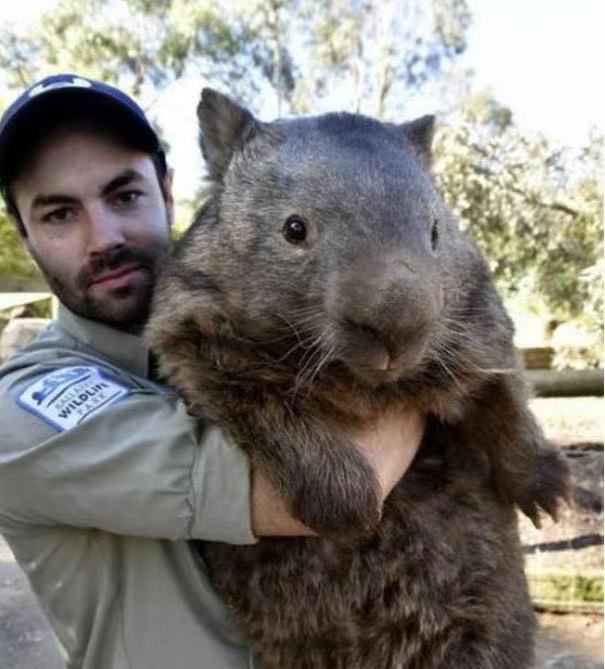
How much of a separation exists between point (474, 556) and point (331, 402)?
1.54 feet

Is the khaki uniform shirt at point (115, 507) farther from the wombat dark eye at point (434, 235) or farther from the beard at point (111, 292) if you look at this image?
the wombat dark eye at point (434, 235)

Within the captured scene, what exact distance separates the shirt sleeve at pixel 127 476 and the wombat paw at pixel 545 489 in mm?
689

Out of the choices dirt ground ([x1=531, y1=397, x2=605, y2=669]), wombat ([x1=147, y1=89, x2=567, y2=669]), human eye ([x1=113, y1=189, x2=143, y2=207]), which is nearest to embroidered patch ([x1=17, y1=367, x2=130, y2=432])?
wombat ([x1=147, y1=89, x2=567, y2=669])

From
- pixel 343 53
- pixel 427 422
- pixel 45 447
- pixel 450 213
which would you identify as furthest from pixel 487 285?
pixel 343 53

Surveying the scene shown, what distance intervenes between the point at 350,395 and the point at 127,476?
460mm

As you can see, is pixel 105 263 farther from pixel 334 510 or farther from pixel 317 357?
pixel 334 510

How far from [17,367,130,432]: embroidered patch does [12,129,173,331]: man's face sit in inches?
15.0

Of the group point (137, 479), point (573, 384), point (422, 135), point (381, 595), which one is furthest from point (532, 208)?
point (137, 479)

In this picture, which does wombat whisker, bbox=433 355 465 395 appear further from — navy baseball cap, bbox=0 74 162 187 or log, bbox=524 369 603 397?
log, bbox=524 369 603 397

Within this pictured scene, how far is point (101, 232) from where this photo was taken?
222 cm

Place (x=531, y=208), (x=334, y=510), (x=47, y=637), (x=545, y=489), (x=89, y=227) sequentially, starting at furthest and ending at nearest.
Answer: (x=531, y=208) < (x=47, y=637) < (x=89, y=227) < (x=545, y=489) < (x=334, y=510)

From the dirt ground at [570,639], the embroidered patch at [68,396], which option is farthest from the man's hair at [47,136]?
the dirt ground at [570,639]

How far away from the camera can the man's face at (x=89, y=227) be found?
2.24m

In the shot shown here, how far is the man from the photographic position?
5.73ft
